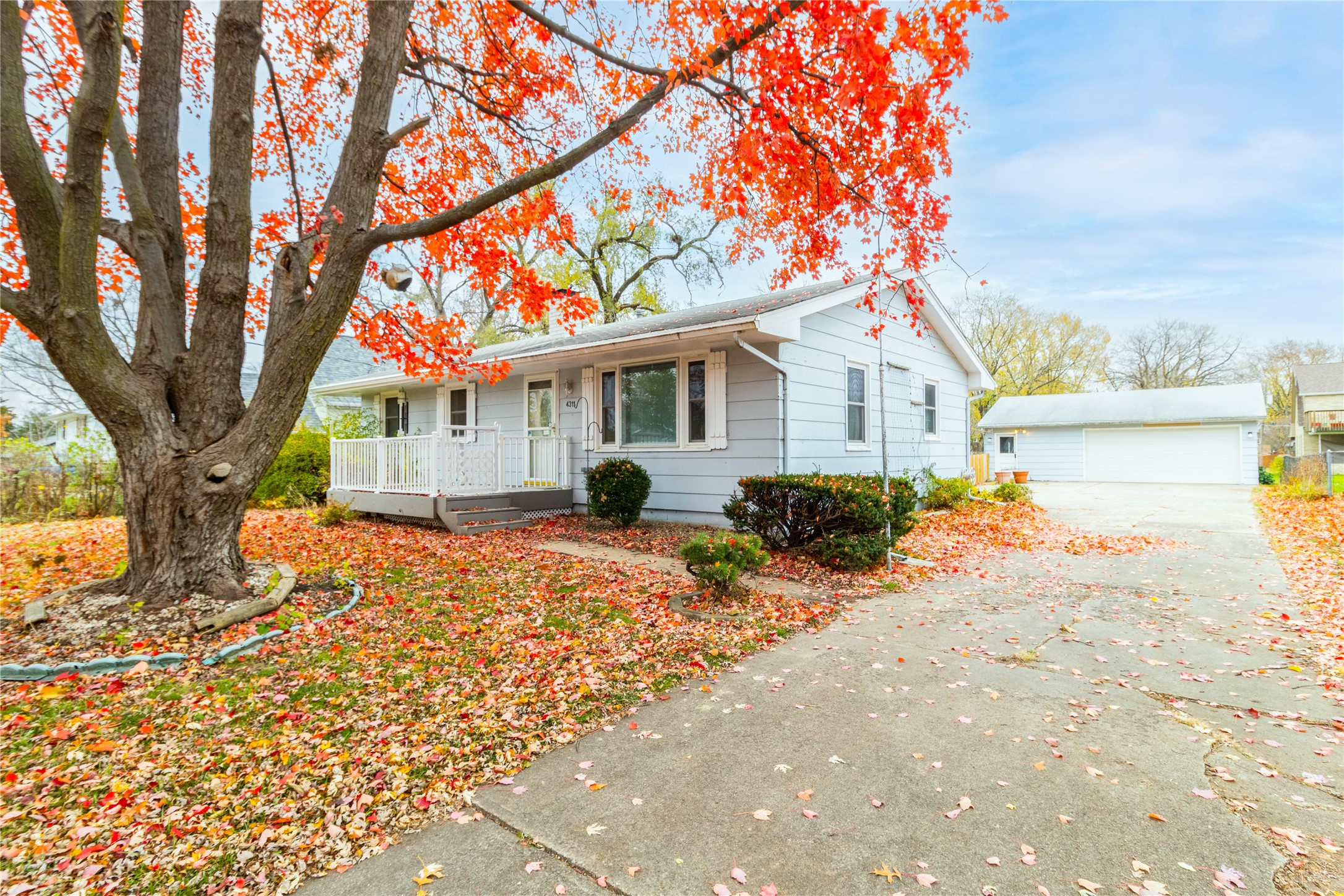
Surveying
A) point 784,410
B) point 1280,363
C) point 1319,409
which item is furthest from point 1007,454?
point 1280,363

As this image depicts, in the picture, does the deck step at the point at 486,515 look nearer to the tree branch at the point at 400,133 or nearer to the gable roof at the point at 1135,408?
the tree branch at the point at 400,133

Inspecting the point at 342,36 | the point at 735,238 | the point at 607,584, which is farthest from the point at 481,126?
the point at 607,584

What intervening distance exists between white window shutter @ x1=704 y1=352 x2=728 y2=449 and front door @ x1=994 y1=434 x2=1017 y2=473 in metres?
18.4

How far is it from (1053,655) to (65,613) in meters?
7.18

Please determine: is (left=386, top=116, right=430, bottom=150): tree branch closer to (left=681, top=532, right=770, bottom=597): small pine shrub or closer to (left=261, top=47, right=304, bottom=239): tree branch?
(left=261, top=47, right=304, bottom=239): tree branch

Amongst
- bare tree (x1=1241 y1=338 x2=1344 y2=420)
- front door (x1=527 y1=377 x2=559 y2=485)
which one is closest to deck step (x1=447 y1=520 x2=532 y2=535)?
front door (x1=527 y1=377 x2=559 y2=485)

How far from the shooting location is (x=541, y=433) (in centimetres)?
1178

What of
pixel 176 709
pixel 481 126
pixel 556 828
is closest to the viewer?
pixel 556 828

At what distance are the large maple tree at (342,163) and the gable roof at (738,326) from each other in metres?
0.72

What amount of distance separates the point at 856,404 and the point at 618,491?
15.1 feet

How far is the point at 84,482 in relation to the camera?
35.1ft

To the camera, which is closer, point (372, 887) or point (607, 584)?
point (372, 887)

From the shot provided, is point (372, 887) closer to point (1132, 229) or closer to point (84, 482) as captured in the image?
point (84, 482)

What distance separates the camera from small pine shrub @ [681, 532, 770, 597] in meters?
5.21
